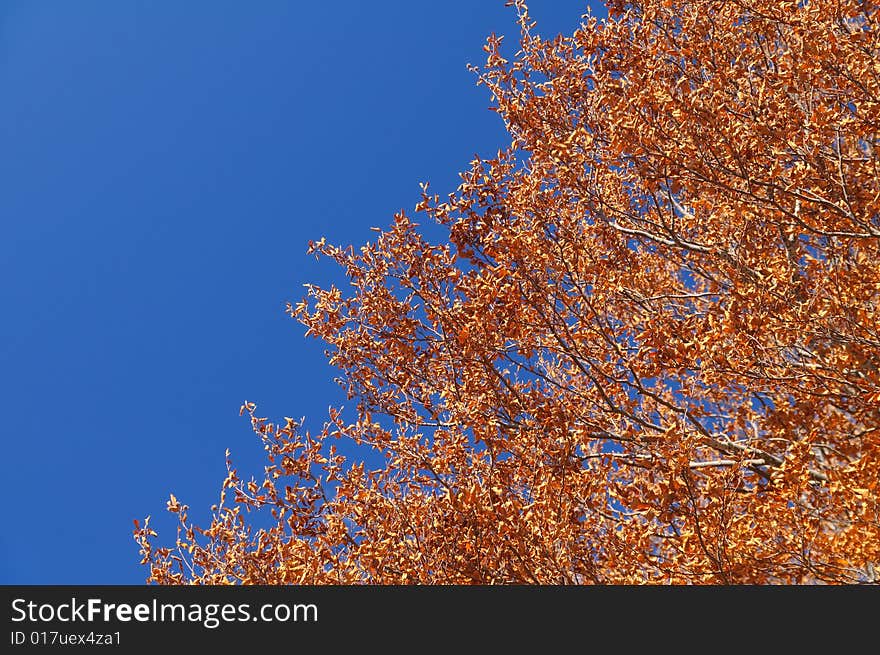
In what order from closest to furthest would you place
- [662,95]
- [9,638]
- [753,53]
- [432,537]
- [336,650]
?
[336,650], [9,638], [432,537], [662,95], [753,53]

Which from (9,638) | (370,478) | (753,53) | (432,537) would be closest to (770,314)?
(432,537)

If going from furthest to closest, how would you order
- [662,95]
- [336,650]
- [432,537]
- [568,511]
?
[662,95] → [432,537] → [568,511] → [336,650]

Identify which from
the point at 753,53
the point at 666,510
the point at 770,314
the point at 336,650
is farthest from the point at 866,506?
the point at 753,53

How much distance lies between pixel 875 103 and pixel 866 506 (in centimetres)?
298

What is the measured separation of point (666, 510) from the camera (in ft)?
13.5

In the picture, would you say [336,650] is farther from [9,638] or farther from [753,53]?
[753,53]

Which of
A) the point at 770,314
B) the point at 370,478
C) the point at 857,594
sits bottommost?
the point at 857,594

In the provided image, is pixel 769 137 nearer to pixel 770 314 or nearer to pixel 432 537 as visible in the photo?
pixel 770 314

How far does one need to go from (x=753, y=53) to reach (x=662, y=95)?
2761 mm

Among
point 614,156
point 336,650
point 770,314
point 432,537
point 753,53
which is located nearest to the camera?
point 336,650

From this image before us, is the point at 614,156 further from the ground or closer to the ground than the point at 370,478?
further from the ground

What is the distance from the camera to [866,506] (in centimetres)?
402

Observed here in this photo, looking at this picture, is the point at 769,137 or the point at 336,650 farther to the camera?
the point at 769,137

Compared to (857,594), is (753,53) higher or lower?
higher
